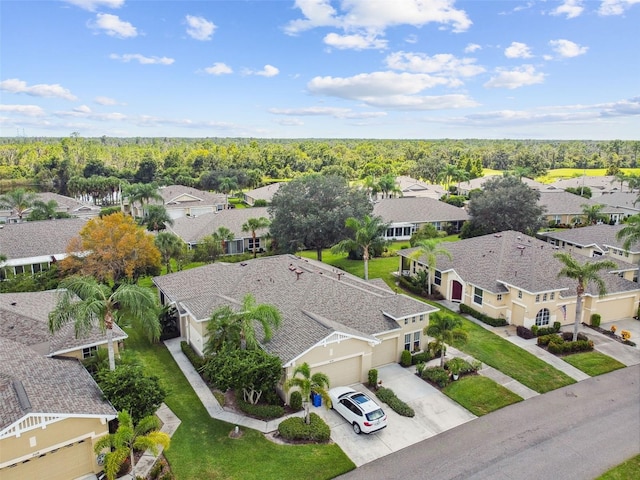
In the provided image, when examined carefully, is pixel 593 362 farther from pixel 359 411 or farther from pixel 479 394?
pixel 359 411

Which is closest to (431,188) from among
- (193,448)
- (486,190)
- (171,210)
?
(486,190)

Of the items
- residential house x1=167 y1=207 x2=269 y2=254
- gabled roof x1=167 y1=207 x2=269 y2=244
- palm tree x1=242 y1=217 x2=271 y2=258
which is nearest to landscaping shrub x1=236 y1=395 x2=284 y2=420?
palm tree x1=242 y1=217 x2=271 y2=258

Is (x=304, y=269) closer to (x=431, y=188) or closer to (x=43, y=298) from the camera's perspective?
(x=43, y=298)

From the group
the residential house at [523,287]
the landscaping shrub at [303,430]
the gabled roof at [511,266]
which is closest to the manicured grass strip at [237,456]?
the landscaping shrub at [303,430]

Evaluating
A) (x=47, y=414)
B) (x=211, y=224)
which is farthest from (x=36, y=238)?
(x=47, y=414)

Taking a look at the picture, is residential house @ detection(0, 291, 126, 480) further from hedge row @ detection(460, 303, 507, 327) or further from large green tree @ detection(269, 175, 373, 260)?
large green tree @ detection(269, 175, 373, 260)
